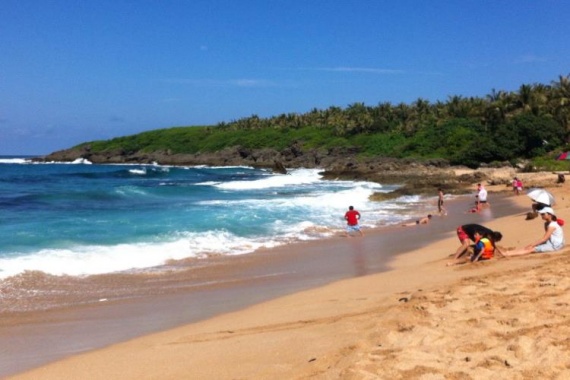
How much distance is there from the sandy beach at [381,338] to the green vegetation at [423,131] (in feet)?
149

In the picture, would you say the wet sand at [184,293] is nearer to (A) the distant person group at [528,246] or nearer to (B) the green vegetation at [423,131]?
(A) the distant person group at [528,246]

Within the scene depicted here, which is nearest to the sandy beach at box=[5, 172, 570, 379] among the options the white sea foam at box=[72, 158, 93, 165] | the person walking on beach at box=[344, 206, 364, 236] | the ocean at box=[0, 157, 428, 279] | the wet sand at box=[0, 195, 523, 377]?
the wet sand at box=[0, 195, 523, 377]

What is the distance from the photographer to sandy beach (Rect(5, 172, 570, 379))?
4.54 m

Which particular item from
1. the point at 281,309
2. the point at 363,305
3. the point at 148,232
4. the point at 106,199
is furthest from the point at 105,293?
the point at 106,199

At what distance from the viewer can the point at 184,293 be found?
9.66m

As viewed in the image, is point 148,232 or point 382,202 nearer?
point 148,232

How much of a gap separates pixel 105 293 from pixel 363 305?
476 centimetres

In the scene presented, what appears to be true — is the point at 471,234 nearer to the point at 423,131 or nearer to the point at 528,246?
the point at 528,246

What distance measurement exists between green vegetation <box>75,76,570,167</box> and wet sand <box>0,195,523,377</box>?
38917 millimetres

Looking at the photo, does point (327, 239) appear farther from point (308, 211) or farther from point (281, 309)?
A: point (281, 309)

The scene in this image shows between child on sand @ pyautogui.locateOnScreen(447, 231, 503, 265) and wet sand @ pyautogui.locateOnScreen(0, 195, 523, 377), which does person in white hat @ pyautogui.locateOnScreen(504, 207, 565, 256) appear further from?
wet sand @ pyautogui.locateOnScreen(0, 195, 523, 377)

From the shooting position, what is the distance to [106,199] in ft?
102

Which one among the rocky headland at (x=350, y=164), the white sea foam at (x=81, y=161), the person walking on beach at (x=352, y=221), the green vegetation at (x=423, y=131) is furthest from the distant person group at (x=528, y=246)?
the white sea foam at (x=81, y=161)

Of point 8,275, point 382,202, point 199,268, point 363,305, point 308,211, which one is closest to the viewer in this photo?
point 363,305
